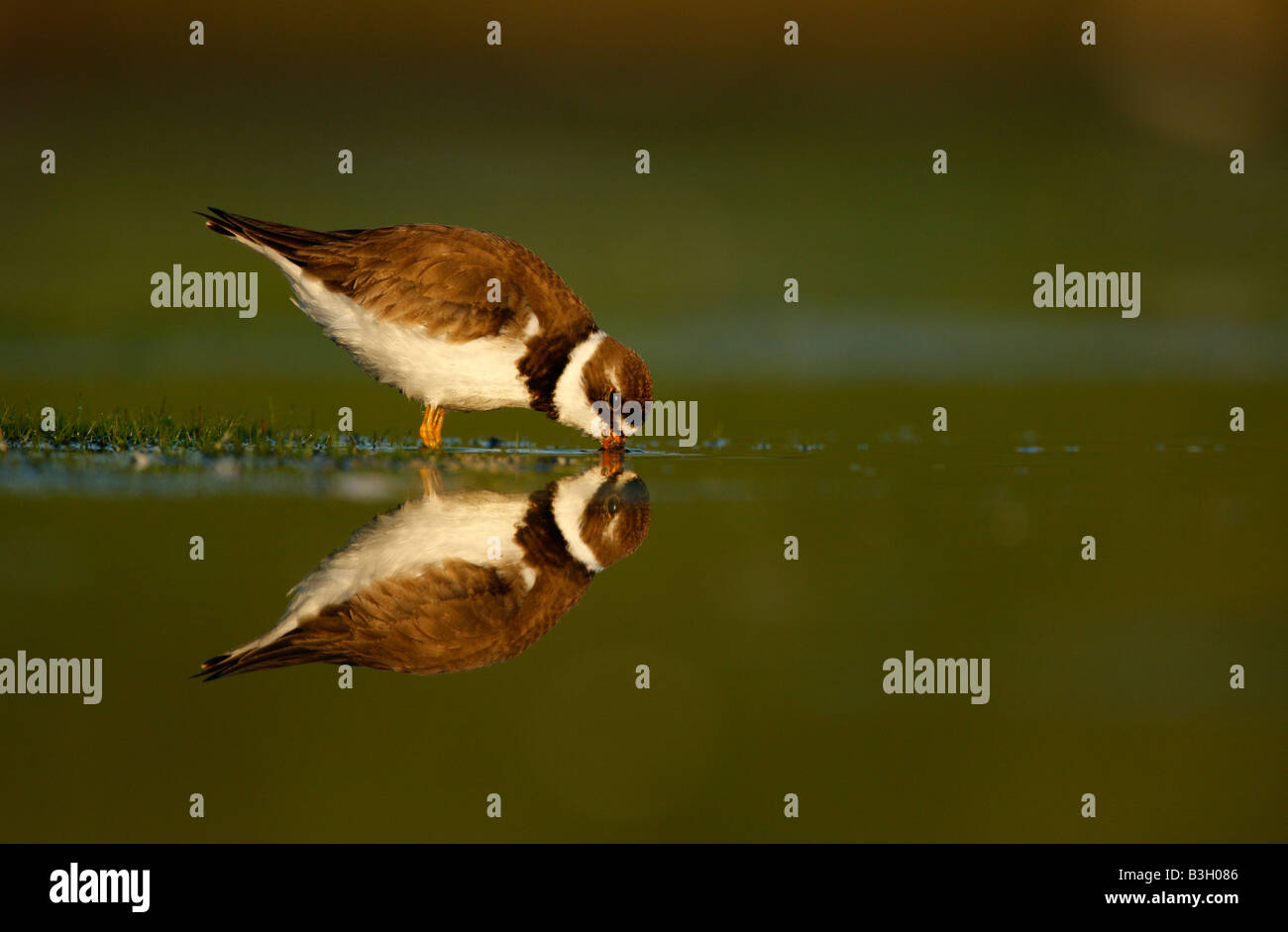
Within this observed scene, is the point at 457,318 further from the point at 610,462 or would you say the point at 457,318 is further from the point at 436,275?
the point at 610,462

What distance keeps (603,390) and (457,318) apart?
1463 millimetres

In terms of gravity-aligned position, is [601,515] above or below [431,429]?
below

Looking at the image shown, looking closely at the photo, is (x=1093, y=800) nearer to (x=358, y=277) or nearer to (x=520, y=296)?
(x=520, y=296)

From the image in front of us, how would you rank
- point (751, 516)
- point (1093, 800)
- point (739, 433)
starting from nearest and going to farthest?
point (1093, 800) → point (751, 516) → point (739, 433)

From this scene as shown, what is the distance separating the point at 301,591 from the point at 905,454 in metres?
7.01

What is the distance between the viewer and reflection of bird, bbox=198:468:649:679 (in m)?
7.06

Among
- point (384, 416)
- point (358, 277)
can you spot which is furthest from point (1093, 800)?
point (384, 416)

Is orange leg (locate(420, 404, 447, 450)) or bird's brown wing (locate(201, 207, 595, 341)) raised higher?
bird's brown wing (locate(201, 207, 595, 341))

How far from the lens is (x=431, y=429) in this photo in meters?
12.7

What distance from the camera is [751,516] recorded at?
9.77m

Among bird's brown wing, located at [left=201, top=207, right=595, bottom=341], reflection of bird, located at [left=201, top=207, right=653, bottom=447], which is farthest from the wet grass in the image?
bird's brown wing, located at [left=201, top=207, right=595, bottom=341]

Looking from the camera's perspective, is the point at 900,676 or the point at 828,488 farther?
the point at 828,488

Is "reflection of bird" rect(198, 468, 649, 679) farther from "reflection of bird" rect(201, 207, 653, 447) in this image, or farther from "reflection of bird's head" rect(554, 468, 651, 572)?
"reflection of bird" rect(201, 207, 653, 447)

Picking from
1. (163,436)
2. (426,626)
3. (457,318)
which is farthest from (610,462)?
(426,626)
